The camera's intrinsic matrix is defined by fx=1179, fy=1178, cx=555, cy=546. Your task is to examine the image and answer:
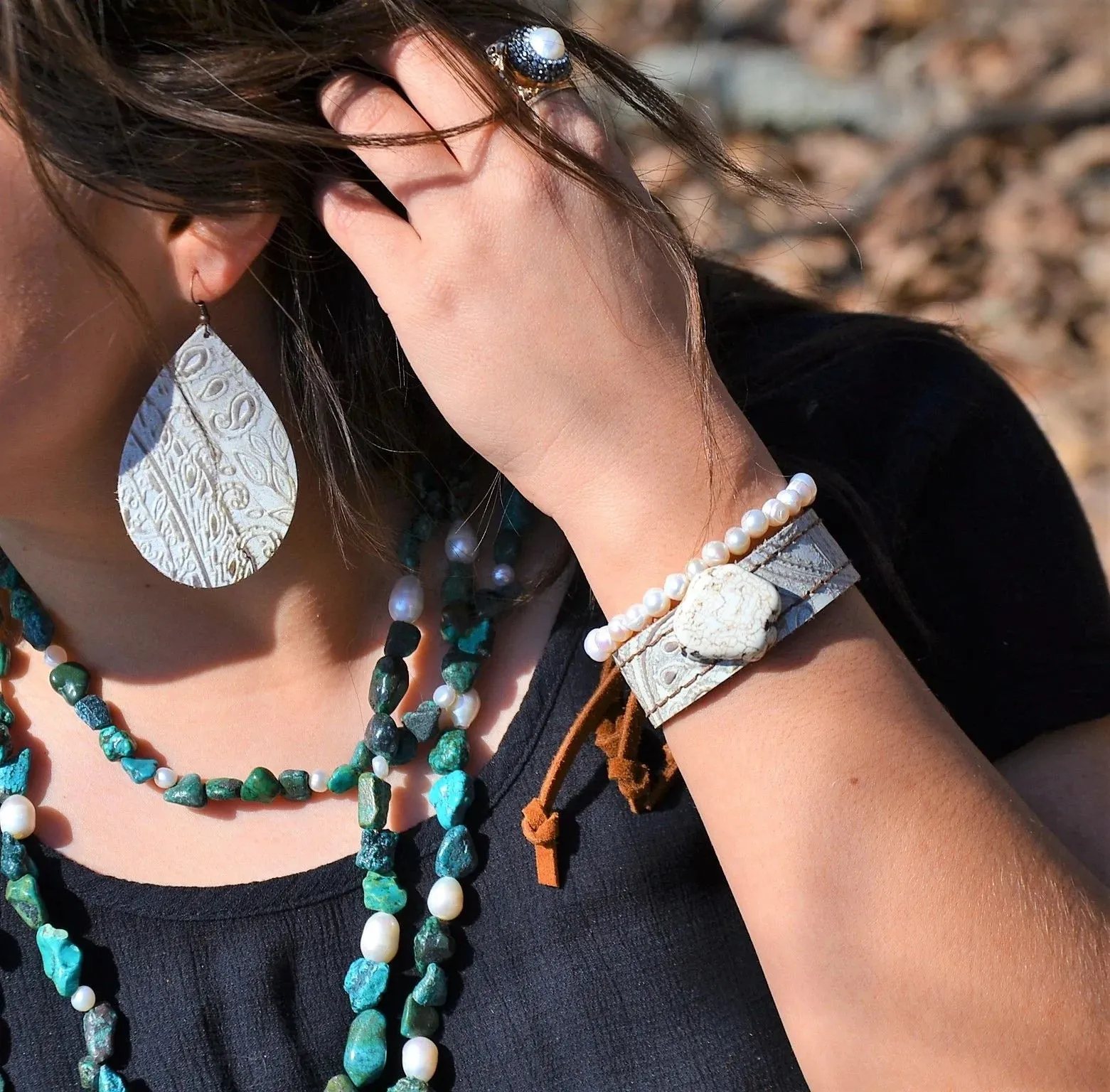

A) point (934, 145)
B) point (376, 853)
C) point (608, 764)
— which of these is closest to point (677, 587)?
point (608, 764)

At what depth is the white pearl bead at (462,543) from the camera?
4.85ft

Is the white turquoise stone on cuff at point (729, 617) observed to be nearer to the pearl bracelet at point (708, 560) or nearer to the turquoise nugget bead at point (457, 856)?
the pearl bracelet at point (708, 560)

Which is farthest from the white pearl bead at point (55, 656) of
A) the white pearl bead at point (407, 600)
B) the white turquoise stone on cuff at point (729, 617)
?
the white turquoise stone on cuff at point (729, 617)

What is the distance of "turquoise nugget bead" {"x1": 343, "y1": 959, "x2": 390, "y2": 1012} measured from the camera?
4.31 ft

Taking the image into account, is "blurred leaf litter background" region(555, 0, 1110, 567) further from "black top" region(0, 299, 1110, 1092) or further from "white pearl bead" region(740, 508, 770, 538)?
"white pearl bead" region(740, 508, 770, 538)

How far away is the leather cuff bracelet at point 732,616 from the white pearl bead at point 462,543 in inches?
14.4

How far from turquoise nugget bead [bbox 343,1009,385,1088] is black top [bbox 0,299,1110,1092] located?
25 millimetres

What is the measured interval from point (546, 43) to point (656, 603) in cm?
54

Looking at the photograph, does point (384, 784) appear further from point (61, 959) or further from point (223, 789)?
point (61, 959)

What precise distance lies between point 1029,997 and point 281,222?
1.07 meters

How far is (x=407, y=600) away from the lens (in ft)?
4.82

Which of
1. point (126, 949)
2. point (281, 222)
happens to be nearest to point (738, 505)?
point (281, 222)

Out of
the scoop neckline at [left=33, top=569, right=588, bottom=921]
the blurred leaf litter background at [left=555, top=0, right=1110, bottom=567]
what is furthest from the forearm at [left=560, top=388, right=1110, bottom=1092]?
the blurred leaf litter background at [left=555, top=0, right=1110, bottom=567]

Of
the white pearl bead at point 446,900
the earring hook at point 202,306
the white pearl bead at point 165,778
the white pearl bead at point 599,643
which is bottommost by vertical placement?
the white pearl bead at point 446,900
